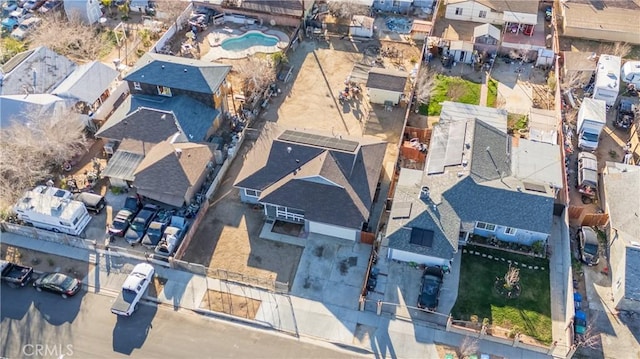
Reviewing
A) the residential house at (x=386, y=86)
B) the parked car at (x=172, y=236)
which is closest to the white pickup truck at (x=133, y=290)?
the parked car at (x=172, y=236)

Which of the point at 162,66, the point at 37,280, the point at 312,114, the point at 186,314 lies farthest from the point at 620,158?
the point at 37,280

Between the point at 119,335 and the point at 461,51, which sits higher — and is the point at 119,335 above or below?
below

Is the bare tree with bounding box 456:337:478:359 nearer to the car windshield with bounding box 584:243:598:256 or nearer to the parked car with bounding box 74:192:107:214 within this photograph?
the car windshield with bounding box 584:243:598:256

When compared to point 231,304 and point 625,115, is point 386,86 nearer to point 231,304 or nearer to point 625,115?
point 625,115

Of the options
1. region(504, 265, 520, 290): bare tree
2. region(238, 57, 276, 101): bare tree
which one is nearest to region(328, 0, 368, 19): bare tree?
region(238, 57, 276, 101): bare tree

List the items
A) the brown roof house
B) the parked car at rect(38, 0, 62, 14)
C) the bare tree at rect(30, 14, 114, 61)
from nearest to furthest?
the brown roof house
the bare tree at rect(30, 14, 114, 61)
the parked car at rect(38, 0, 62, 14)

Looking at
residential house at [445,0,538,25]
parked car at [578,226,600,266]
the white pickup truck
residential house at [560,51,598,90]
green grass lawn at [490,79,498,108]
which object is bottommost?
the white pickup truck

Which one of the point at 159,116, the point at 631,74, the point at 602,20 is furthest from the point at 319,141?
the point at 602,20
